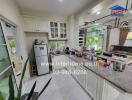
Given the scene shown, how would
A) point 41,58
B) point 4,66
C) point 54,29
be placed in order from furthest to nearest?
1. point 54,29
2. point 41,58
3. point 4,66

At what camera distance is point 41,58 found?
134 inches

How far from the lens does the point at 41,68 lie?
347cm

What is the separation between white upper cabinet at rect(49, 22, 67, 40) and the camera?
3.67 metres

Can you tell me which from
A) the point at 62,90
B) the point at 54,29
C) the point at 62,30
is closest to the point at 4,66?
the point at 62,90

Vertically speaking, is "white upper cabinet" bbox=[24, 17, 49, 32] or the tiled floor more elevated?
"white upper cabinet" bbox=[24, 17, 49, 32]

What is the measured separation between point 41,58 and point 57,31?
4.70 ft

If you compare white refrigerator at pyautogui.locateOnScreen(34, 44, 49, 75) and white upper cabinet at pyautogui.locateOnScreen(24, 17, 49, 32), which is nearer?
white upper cabinet at pyautogui.locateOnScreen(24, 17, 49, 32)

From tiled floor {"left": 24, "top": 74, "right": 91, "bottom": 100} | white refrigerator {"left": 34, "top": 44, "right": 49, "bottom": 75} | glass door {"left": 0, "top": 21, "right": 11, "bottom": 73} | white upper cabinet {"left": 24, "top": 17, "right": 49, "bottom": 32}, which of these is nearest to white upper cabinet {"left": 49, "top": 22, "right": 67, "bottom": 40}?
white upper cabinet {"left": 24, "top": 17, "right": 49, "bottom": 32}

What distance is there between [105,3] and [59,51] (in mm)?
2744

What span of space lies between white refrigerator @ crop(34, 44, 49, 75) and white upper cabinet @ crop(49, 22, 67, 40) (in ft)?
2.07

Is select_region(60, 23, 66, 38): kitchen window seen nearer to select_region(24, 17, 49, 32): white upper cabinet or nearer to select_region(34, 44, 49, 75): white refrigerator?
select_region(24, 17, 49, 32): white upper cabinet

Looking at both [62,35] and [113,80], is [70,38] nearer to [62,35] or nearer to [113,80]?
[62,35]

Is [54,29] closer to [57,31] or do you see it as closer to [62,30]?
[57,31]

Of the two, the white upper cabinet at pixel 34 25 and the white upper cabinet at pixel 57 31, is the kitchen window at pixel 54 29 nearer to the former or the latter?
the white upper cabinet at pixel 57 31
